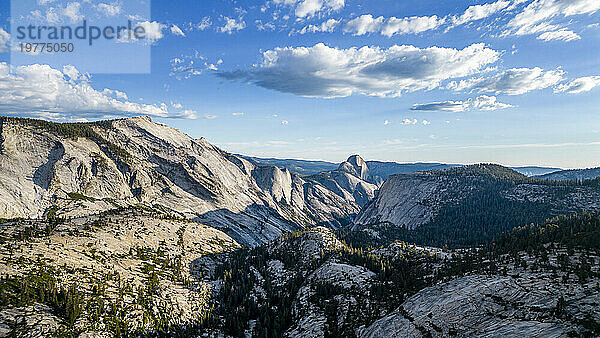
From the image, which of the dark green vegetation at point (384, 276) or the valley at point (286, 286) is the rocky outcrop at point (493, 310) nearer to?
the valley at point (286, 286)

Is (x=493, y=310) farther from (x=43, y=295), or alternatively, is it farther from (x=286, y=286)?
(x=43, y=295)

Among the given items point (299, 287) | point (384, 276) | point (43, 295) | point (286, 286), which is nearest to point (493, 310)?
point (384, 276)

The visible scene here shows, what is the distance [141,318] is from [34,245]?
168 ft

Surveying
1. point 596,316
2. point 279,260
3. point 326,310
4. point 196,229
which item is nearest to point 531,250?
point 596,316

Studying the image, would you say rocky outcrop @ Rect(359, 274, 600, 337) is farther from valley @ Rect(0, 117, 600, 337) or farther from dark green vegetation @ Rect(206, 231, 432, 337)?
dark green vegetation @ Rect(206, 231, 432, 337)

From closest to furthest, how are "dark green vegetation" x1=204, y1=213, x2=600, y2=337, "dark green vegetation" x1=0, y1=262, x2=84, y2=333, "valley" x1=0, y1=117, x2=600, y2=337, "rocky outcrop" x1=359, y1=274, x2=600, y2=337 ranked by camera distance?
"rocky outcrop" x1=359, y1=274, x2=600, y2=337 < "valley" x1=0, y1=117, x2=600, y2=337 < "dark green vegetation" x1=204, y1=213, x2=600, y2=337 < "dark green vegetation" x1=0, y1=262, x2=84, y2=333

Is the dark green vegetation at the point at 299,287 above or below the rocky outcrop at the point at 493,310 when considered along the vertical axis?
below

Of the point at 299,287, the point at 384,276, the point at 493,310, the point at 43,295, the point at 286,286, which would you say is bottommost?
the point at 286,286

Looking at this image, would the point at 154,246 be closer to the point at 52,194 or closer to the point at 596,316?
the point at 52,194

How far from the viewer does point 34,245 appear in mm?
95688

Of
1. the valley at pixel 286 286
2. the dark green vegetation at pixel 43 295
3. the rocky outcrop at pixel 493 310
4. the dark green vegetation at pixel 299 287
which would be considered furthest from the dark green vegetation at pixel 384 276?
the dark green vegetation at pixel 43 295

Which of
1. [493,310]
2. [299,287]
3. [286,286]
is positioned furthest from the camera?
[286,286]

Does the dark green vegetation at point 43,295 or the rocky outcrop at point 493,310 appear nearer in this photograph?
the rocky outcrop at point 493,310

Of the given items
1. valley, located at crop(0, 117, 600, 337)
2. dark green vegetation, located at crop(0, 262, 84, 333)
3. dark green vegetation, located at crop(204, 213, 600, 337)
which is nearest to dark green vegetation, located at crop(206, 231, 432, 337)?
dark green vegetation, located at crop(204, 213, 600, 337)
